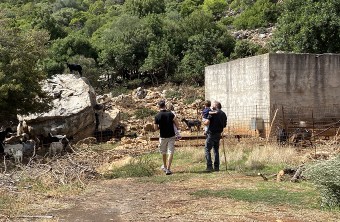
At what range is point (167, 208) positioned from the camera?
7473mm

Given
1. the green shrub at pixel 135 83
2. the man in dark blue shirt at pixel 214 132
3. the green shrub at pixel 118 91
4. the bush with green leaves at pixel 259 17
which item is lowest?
the man in dark blue shirt at pixel 214 132

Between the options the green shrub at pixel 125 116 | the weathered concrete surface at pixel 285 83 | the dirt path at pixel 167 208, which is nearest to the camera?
the dirt path at pixel 167 208

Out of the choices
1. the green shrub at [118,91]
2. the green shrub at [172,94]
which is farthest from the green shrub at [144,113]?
the green shrub at [118,91]

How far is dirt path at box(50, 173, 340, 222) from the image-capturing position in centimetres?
684

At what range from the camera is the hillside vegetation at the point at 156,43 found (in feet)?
56.2

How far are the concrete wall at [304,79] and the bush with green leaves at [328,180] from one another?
9.42 metres

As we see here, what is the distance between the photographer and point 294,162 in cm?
1201

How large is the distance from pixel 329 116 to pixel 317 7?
364 inches

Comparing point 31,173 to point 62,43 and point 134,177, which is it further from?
point 62,43

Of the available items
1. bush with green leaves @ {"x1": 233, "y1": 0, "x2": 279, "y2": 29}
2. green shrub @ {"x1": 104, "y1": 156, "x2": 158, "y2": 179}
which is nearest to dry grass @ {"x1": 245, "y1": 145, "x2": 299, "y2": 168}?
green shrub @ {"x1": 104, "y1": 156, "x2": 158, "y2": 179}

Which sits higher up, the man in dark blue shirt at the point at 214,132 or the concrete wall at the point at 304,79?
the concrete wall at the point at 304,79

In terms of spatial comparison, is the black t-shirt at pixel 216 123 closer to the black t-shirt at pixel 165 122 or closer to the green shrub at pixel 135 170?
the black t-shirt at pixel 165 122

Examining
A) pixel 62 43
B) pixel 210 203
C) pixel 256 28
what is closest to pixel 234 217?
pixel 210 203

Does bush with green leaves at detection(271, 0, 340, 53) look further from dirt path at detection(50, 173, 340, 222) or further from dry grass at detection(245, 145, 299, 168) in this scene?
dirt path at detection(50, 173, 340, 222)
